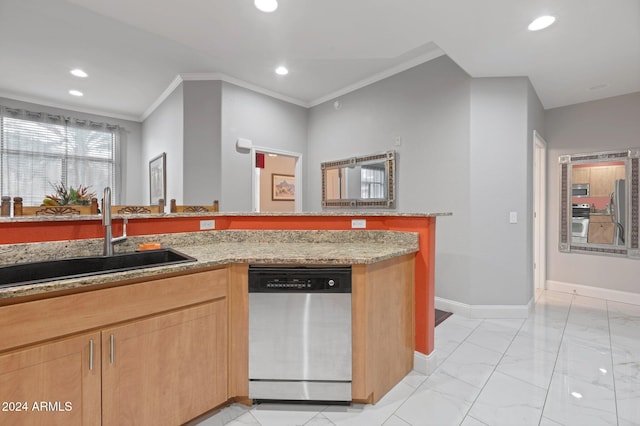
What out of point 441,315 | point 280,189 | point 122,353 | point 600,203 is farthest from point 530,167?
point 280,189

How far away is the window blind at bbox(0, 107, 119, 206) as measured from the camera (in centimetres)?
417

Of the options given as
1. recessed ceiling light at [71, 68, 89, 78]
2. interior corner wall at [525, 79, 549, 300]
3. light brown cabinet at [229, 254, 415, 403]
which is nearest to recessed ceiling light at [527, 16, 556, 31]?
interior corner wall at [525, 79, 549, 300]

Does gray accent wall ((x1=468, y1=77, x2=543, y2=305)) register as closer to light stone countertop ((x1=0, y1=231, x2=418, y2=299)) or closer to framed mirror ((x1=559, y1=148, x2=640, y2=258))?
framed mirror ((x1=559, y1=148, x2=640, y2=258))

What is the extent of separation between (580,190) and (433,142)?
2.22m

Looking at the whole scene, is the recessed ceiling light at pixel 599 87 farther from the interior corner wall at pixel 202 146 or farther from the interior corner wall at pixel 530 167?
the interior corner wall at pixel 202 146

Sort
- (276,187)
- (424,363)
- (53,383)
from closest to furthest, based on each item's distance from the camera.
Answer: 1. (53,383)
2. (424,363)
3. (276,187)

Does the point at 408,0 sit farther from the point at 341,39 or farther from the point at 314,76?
the point at 314,76

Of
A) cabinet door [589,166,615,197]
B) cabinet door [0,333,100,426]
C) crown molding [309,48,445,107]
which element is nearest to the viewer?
cabinet door [0,333,100,426]

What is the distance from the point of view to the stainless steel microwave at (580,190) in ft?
12.1

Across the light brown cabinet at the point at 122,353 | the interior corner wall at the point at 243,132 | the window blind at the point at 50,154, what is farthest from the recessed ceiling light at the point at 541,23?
the window blind at the point at 50,154

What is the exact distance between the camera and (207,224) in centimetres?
213

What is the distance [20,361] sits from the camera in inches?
39.4

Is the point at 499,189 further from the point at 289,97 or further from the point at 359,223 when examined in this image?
the point at 289,97

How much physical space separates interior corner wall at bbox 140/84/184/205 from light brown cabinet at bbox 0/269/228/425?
2.66 m
